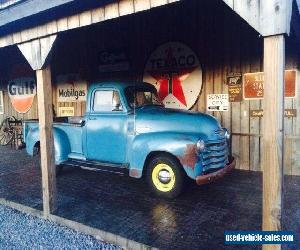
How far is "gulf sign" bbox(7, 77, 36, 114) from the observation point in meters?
11.9

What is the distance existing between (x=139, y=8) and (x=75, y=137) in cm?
364

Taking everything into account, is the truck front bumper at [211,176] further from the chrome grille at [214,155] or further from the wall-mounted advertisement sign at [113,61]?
the wall-mounted advertisement sign at [113,61]

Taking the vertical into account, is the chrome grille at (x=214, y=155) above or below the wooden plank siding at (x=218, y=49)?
below

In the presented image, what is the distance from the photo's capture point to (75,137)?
22.5 feet

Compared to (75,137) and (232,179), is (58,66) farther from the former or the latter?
(232,179)

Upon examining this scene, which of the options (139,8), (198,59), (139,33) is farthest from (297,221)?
(139,33)

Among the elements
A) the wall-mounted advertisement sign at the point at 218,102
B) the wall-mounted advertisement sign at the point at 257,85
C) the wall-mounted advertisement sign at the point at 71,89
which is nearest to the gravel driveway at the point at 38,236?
the wall-mounted advertisement sign at the point at 218,102

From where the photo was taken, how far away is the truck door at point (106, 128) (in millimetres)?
6152

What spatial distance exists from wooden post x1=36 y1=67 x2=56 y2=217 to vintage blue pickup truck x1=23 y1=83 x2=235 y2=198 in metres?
1.39

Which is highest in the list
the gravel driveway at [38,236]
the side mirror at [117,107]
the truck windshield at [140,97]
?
the truck windshield at [140,97]

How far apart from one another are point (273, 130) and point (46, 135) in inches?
135

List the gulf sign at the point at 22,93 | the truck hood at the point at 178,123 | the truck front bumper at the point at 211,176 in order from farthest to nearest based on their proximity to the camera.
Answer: the gulf sign at the point at 22,93 → the truck hood at the point at 178,123 → the truck front bumper at the point at 211,176

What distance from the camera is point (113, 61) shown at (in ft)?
30.3

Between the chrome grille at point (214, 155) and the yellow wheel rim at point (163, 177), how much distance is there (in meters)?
0.59
